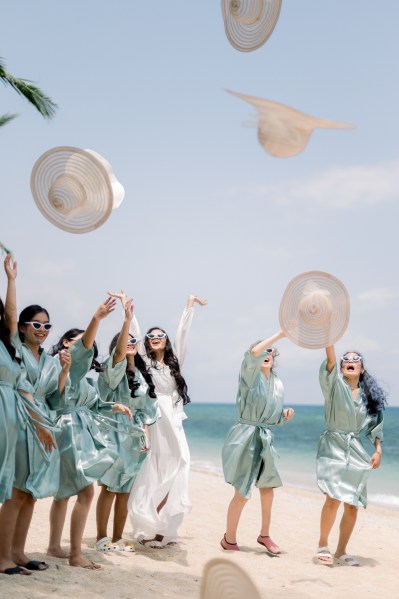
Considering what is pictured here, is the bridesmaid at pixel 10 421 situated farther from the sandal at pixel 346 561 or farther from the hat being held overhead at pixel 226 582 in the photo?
the sandal at pixel 346 561

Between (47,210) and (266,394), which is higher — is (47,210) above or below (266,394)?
above

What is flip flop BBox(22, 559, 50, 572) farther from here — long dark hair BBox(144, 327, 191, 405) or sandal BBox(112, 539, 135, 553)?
long dark hair BBox(144, 327, 191, 405)

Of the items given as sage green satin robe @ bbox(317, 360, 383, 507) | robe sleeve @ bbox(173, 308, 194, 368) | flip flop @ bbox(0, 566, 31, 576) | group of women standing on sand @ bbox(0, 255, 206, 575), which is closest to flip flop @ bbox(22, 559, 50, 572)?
group of women standing on sand @ bbox(0, 255, 206, 575)

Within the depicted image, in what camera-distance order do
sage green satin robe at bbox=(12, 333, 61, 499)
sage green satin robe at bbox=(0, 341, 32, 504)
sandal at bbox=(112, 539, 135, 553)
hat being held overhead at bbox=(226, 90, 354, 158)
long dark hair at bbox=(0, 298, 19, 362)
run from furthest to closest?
sandal at bbox=(112, 539, 135, 553) → sage green satin robe at bbox=(12, 333, 61, 499) → long dark hair at bbox=(0, 298, 19, 362) → sage green satin robe at bbox=(0, 341, 32, 504) → hat being held overhead at bbox=(226, 90, 354, 158)

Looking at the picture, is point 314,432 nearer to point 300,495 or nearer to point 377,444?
point 300,495

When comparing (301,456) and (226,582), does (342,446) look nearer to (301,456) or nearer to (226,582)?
(226,582)

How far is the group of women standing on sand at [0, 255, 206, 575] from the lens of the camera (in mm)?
5859

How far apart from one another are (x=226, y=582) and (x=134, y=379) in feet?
13.4

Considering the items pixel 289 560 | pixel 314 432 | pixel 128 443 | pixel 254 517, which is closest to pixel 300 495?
pixel 254 517

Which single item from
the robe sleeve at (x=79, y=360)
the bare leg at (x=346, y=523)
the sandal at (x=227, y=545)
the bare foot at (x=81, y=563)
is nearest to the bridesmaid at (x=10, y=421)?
the bare foot at (x=81, y=563)

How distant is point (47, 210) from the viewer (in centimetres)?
611

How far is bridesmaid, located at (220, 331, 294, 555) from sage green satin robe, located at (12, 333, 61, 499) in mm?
2222

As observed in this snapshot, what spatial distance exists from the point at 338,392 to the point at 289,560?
1641 mm

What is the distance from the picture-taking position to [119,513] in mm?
7645
